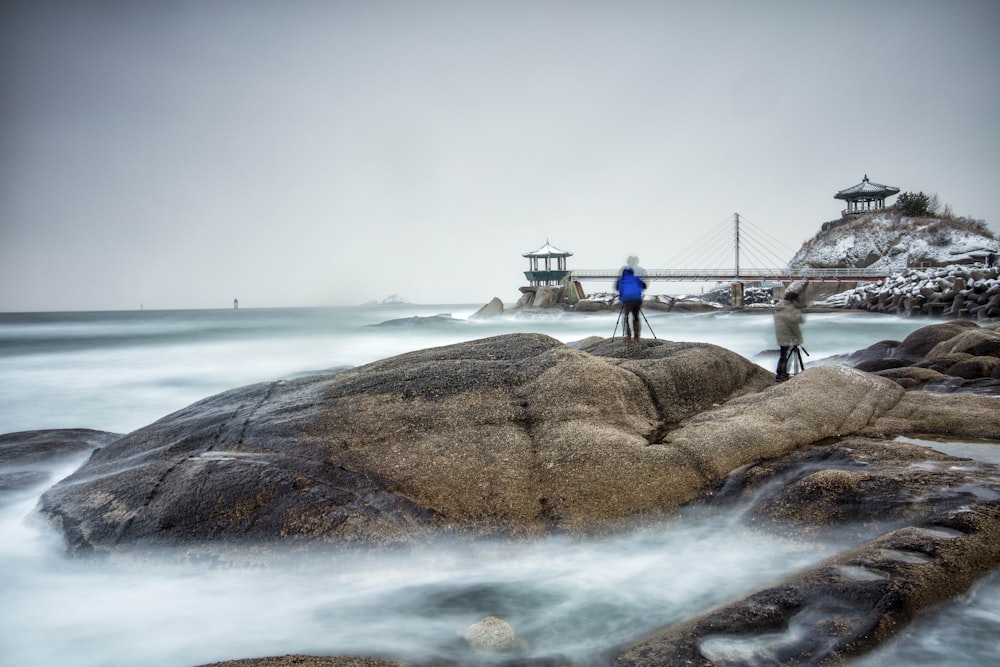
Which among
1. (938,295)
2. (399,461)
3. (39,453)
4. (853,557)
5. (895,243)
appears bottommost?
(39,453)

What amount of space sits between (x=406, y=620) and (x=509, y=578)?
2.79 ft

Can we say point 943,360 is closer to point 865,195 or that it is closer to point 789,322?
point 789,322

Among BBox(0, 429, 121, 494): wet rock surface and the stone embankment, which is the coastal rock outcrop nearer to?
BBox(0, 429, 121, 494): wet rock surface

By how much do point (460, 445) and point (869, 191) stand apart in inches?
3328

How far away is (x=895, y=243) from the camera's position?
65.2 m

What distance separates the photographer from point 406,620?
4191mm

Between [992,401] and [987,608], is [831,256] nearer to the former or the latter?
[992,401]

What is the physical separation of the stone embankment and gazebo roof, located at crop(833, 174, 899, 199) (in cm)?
3771

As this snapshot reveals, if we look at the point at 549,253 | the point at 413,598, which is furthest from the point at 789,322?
the point at 549,253

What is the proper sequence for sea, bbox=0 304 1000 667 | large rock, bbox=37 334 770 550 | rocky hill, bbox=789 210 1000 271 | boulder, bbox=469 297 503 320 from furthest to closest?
boulder, bbox=469 297 503 320, rocky hill, bbox=789 210 1000 271, large rock, bbox=37 334 770 550, sea, bbox=0 304 1000 667

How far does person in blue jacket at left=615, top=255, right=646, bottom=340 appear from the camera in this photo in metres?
11.5

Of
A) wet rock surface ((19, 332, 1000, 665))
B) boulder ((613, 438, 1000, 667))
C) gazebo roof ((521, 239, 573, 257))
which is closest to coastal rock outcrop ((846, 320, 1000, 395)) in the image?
wet rock surface ((19, 332, 1000, 665))

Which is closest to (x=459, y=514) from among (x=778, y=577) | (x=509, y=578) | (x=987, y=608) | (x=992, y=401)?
(x=509, y=578)

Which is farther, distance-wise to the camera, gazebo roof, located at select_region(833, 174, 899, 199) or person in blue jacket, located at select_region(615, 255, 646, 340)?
gazebo roof, located at select_region(833, 174, 899, 199)
